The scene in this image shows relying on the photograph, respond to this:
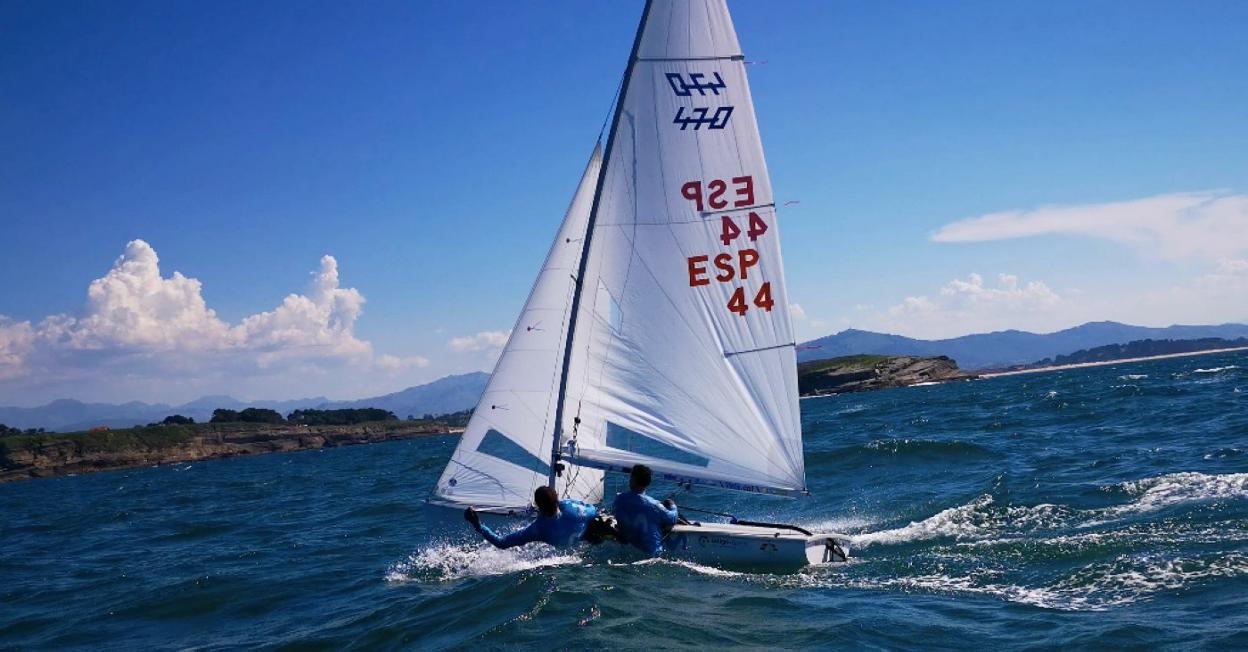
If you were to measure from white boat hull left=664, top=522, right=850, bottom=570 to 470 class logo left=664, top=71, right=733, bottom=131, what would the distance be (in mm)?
5572

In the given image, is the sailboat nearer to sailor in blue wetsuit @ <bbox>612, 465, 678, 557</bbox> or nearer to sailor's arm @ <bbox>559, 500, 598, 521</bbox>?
sailor in blue wetsuit @ <bbox>612, 465, 678, 557</bbox>

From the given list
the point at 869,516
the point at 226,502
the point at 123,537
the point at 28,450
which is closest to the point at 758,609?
the point at 869,516

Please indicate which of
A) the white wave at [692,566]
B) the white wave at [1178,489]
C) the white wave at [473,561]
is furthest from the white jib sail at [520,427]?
the white wave at [1178,489]

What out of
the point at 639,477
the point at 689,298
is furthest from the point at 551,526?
the point at 689,298

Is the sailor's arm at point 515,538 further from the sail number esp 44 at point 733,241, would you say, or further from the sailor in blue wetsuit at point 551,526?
the sail number esp 44 at point 733,241

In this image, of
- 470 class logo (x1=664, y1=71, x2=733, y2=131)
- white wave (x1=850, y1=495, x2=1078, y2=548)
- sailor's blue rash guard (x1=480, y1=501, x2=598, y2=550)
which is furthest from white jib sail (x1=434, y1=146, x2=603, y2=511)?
white wave (x1=850, y1=495, x2=1078, y2=548)

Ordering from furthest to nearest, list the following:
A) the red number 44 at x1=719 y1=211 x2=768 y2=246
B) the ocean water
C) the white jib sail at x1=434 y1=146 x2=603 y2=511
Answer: the white jib sail at x1=434 y1=146 x2=603 y2=511 < the red number 44 at x1=719 y1=211 x2=768 y2=246 < the ocean water

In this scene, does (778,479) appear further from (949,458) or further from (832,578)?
(949,458)

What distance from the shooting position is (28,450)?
8194 centimetres

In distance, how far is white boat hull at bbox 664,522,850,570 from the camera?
1177 centimetres

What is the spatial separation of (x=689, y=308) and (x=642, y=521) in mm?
3024

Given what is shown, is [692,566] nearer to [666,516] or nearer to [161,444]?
[666,516]

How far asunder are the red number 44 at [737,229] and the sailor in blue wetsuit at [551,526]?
4.24 m

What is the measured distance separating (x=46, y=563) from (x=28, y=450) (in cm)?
7602
